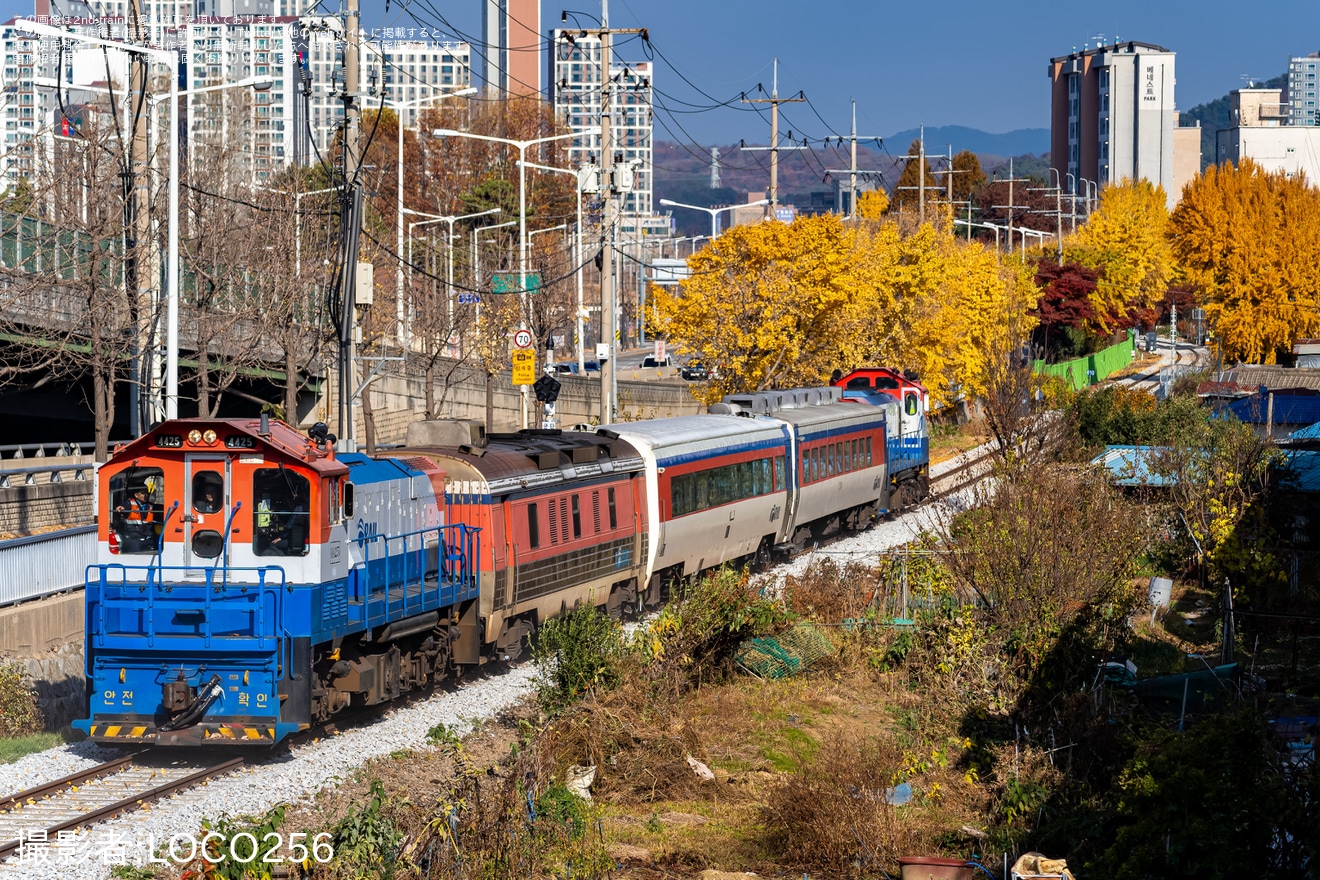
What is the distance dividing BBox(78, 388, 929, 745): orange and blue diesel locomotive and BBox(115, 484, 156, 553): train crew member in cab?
0.02 meters

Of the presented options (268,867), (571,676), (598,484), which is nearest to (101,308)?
(598,484)

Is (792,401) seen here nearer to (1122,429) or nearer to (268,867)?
(1122,429)

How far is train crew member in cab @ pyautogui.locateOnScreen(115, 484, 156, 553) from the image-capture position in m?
16.8

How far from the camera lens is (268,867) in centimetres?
1162

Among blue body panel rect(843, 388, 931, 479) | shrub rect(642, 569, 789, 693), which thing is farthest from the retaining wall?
blue body panel rect(843, 388, 931, 479)

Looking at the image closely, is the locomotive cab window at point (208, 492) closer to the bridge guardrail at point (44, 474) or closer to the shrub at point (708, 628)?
the shrub at point (708, 628)

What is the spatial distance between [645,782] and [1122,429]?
33648mm

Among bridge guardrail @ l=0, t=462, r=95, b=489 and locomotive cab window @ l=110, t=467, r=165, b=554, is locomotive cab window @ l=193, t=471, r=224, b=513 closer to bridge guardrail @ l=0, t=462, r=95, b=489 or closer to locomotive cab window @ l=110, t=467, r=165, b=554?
locomotive cab window @ l=110, t=467, r=165, b=554

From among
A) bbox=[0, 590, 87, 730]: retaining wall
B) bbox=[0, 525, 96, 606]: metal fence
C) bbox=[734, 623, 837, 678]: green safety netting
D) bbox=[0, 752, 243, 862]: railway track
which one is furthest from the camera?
bbox=[0, 525, 96, 606]: metal fence

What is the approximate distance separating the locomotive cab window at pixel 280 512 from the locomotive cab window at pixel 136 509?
114cm

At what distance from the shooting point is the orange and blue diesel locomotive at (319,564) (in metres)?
16.2

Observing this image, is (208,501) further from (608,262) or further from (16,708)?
(608,262)

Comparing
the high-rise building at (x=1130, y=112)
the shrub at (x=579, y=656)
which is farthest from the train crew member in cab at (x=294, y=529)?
the high-rise building at (x=1130, y=112)

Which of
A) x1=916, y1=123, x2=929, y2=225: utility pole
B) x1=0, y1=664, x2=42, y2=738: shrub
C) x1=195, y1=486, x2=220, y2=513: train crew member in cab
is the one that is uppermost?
x1=916, y1=123, x2=929, y2=225: utility pole
